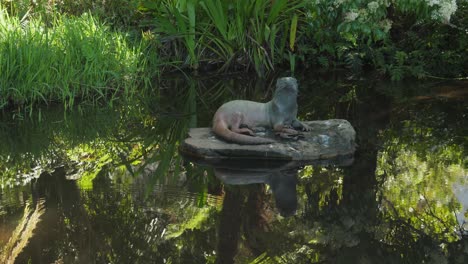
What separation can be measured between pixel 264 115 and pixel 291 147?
1.61 feet

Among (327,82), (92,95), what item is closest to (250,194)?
(92,95)

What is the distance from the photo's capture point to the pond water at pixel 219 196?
348 centimetres

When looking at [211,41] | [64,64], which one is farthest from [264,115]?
[211,41]

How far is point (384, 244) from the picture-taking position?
11.6 ft

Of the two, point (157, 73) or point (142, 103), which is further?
point (157, 73)

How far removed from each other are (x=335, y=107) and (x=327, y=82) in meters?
1.73

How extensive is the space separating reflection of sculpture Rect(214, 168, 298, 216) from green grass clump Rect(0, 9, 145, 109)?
309 cm

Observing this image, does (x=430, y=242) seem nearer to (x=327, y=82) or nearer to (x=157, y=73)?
(x=327, y=82)

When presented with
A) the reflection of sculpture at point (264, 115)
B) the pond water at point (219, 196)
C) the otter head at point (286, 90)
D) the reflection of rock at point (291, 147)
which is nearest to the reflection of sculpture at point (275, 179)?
the pond water at point (219, 196)

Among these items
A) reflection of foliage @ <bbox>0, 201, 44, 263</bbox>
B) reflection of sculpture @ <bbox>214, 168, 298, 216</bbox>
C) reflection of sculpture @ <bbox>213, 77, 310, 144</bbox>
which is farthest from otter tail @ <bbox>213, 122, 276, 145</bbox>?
reflection of foliage @ <bbox>0, 201, 44, 263</bbox>

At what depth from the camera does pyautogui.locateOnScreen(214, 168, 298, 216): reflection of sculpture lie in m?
4.14

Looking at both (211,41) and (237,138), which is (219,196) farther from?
(211,41)

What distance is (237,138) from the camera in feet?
16.4

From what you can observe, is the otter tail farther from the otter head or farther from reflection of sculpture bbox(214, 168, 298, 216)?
the otter head
